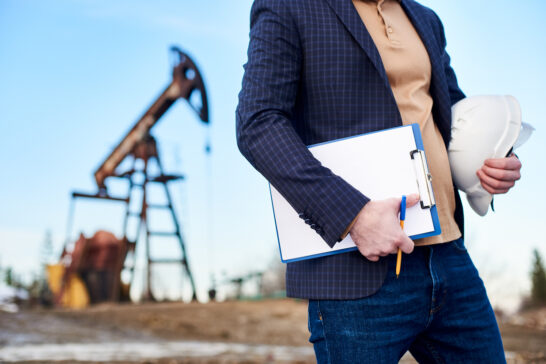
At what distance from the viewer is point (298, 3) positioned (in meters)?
1.44

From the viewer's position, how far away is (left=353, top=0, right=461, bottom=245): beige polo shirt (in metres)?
1.49

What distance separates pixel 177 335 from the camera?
10.4 m

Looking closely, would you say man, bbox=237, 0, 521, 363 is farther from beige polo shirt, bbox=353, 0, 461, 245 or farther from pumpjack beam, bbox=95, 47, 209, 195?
pumpjack beam, bbox=95, 47, 209, 195

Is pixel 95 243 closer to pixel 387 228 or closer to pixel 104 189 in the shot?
pixel 104 189

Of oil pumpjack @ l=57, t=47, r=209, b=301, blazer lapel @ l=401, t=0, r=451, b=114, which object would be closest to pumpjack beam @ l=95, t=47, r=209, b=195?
oil pumpjack @ l=57, t=47, r=209, b=301

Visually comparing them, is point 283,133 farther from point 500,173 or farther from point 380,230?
point 500,173

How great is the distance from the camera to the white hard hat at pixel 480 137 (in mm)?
1525

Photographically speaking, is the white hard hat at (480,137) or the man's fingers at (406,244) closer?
the man's fingers at (406,244)

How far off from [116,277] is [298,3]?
1532 cm

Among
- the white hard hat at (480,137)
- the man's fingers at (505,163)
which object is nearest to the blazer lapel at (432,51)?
the white hard hat at (480,137)

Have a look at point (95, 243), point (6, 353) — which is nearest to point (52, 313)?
point (95, 243)

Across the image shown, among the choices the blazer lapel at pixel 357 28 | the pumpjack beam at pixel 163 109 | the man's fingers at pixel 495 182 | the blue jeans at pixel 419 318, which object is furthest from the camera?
the pumpjack beam at pixel 163 109

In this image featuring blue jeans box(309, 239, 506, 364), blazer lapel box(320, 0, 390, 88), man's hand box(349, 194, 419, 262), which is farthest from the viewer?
blazer lapel box(320, 0, 390, 88)

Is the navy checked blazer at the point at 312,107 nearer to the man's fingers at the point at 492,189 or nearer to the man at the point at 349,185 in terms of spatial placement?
the man at the point at 349,185
